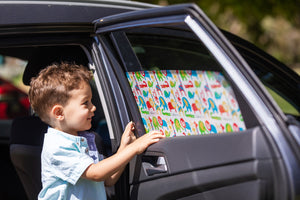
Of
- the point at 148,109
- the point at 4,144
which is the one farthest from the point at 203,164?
the point at 4,144

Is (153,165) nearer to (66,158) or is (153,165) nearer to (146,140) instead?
(146,140)

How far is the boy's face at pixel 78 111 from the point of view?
1.89 m

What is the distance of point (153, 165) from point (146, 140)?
0.13 m

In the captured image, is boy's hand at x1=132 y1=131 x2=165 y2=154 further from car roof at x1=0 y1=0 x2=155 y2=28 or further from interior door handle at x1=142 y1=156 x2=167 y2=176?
car roof at x1=0 y1=0 x2=155 y2=28

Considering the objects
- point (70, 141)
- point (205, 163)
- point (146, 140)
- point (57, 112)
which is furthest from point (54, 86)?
point (205, 163)

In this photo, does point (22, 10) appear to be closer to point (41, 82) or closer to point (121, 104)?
point (41, 82)

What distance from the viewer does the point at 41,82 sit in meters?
1.95

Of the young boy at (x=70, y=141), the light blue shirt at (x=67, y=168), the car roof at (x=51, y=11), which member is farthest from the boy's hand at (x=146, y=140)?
the car roof at (x=51, y=11)

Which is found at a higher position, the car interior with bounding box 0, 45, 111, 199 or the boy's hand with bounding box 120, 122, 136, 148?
the car interior with bounding box 0, 45, 111, 199

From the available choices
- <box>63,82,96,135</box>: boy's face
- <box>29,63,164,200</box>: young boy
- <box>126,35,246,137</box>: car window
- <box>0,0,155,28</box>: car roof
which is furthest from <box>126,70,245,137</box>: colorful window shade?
<box>0,0,155,28</box>: car roof

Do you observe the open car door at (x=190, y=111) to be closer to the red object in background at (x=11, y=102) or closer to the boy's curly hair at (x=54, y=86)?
the boy's curly hair at (x=54, y=86)

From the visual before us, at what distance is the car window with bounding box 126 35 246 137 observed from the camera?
1.75m

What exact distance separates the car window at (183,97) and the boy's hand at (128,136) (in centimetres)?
7

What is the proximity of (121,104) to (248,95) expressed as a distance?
0.68 metres
